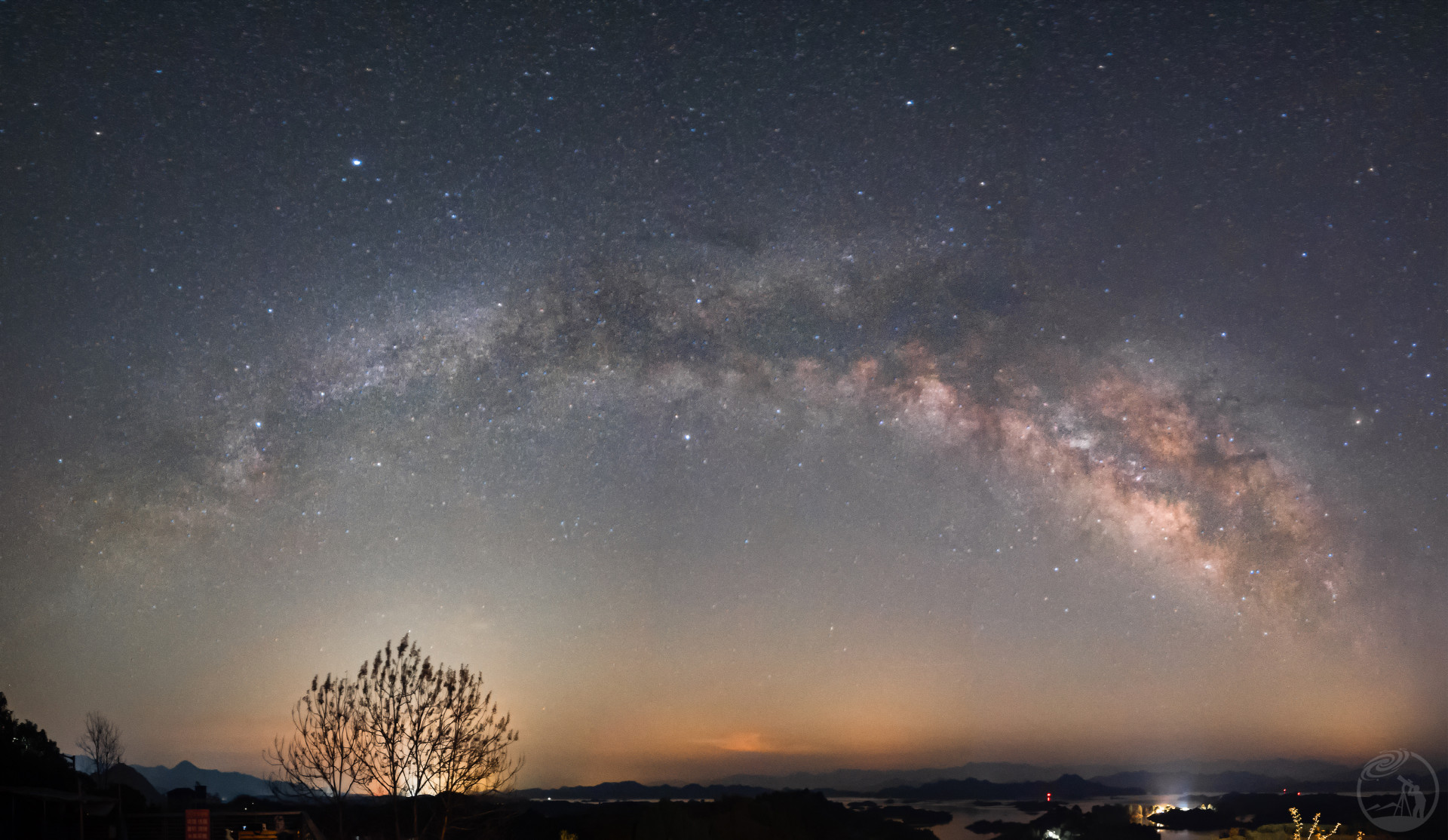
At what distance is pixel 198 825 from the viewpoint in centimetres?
2153

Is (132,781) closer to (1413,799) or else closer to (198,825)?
(198,825)

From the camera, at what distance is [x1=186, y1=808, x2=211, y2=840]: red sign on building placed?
21359 millimetres

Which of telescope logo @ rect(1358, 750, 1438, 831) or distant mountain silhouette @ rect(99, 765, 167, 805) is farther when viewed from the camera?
distant mountain silhouette @ rect(99, 765, 167, 805)

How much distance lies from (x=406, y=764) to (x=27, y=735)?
25.4 meters

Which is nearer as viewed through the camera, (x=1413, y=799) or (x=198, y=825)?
(x=1413, y=799)

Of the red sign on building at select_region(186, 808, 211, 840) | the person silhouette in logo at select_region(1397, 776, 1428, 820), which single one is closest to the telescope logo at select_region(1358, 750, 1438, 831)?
the person silhouette in logo at select_region(1397, 776, 1428, 820)

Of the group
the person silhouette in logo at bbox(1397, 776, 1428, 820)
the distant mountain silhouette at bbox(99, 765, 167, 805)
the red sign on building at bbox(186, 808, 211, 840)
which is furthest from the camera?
the distant mountain silhouette at bbox(99, 765, 167, 805)

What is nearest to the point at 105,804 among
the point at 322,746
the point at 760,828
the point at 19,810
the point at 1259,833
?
the point at 19,810

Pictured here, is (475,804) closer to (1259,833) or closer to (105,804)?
(105,804)

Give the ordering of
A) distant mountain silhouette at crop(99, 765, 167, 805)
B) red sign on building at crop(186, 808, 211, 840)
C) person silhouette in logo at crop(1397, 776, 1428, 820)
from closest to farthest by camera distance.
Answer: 1. person silhouette in logo at crop(1397, 776, 1428, 820)
2. red sign on building at crop(186, 808, 211, 840)
3. distant mountain silhouette at crop(99, 765, 167, 805)

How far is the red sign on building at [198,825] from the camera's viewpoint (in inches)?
841

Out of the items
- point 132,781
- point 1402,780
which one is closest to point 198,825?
point 1402,780

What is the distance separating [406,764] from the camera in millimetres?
17234

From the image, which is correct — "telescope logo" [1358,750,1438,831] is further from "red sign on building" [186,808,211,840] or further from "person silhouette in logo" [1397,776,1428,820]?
"red sign on building" [186,808,211,840]
